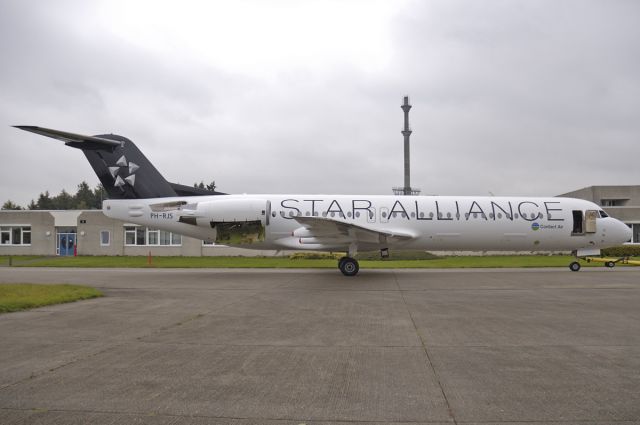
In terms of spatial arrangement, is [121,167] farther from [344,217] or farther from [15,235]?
[15,235]

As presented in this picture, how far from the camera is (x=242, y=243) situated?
18641 millimetres

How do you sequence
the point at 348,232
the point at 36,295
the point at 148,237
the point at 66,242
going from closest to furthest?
the point at 36,295
the point at 348,232
the point at 148,237
the point at 66,242

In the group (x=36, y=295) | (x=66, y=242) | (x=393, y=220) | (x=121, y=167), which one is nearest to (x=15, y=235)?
(x=66, y=242)

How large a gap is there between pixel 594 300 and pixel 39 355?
11.5 meters

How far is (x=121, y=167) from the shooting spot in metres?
18.3

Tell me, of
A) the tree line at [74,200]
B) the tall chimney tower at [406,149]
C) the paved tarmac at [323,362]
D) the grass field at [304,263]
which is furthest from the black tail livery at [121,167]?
the tree line at [74,200]

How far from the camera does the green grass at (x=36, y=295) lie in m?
9.82

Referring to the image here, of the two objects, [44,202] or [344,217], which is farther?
[44,202]

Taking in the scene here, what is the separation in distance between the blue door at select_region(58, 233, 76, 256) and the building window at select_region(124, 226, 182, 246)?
5.06 meters

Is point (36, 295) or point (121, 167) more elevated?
point (121, 167)

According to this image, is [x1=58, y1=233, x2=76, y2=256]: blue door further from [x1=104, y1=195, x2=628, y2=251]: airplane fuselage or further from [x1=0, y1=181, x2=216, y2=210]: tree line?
[x1=0, y1=181, x2=216, y2=210]: tree line

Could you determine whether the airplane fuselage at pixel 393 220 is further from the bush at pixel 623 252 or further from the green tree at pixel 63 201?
the green tree at pixel 63 201

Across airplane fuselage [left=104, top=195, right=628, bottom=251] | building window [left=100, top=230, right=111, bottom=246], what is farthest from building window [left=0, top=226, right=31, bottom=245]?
airplane fuselage [left=104, top=195, right=628, bottom=251]

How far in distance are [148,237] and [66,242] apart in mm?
7586
